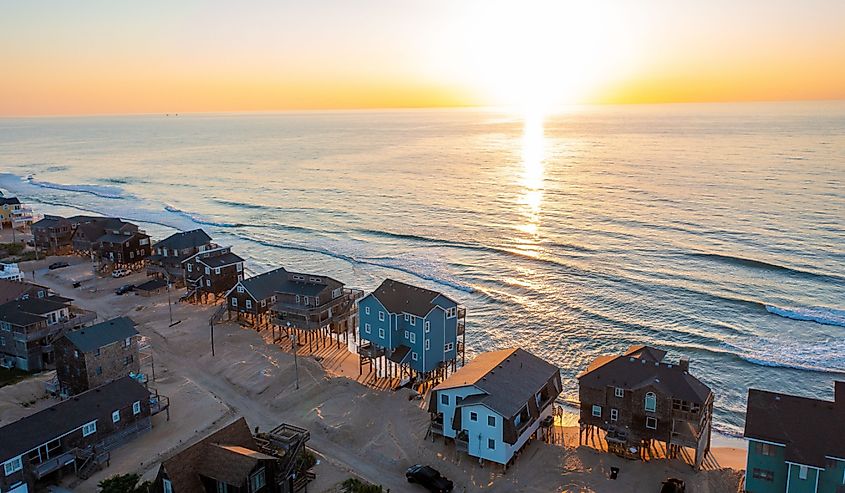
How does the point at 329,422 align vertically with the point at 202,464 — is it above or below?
below

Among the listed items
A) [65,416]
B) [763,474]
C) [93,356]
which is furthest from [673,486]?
[93,356]

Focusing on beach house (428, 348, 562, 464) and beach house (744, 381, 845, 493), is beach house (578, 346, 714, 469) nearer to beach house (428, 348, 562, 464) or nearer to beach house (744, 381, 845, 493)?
beach house (428, 348, 562, 464)

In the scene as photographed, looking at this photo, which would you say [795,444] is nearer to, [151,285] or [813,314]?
[813,314]

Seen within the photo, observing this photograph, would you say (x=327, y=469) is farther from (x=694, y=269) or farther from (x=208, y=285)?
(x=694, y=269)

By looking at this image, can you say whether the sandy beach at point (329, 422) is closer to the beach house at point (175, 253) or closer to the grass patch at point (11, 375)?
the grass patch at point (11, 375)

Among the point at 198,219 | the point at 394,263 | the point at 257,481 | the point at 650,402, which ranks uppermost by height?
the point at 650,402
